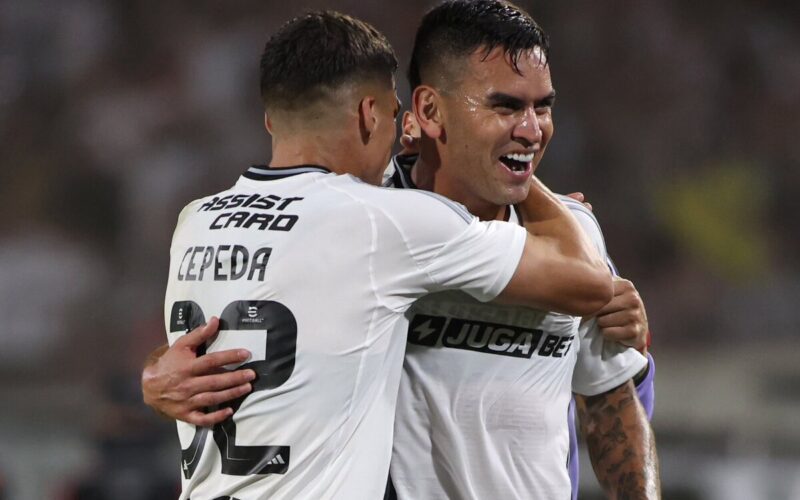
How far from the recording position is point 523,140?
264cm

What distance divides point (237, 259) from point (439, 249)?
452mm

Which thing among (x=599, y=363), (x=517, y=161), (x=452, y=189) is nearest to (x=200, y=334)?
(x=452, y=189)

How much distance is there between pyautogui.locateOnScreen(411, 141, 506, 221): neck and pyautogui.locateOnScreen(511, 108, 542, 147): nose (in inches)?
8.3

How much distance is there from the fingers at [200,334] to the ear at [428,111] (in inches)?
29.8

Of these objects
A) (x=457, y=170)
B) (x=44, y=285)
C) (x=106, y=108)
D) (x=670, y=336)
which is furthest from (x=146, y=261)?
(x=457, y=170)

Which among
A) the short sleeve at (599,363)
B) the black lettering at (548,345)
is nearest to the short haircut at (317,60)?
the black lettering at (548,345)

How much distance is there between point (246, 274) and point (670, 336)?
212 inches

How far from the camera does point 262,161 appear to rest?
23.2ft

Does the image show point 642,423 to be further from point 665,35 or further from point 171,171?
point 665,35

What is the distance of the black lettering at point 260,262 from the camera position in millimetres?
2355

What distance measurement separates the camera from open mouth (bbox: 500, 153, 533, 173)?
2.66 m

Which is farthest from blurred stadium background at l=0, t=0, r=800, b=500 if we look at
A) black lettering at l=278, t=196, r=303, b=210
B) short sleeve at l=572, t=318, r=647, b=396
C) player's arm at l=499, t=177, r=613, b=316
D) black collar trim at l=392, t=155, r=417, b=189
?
→ black lettering at l=278, t=196, r=303, b=210

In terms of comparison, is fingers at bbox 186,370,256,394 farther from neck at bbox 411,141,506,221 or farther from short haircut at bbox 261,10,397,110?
neck at bbox 411,141,506,221

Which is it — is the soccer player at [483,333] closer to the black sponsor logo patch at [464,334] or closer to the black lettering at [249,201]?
the black sponsor logo patch at [464,334]
